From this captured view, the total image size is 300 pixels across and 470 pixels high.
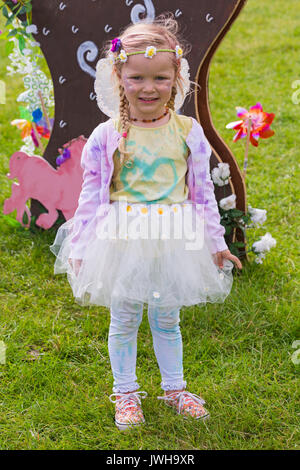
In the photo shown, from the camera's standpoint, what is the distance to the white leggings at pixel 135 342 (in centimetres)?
239

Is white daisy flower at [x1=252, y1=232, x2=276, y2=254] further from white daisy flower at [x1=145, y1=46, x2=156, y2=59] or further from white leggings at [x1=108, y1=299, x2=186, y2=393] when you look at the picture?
white daisy flower at [x1=145, y1=46, x2=156, y2=59]

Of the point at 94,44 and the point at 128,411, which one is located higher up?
the point at 94,44

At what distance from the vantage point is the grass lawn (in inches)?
97.0

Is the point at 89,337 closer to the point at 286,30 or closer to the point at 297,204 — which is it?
the point at 297,204

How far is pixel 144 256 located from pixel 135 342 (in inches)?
16.5

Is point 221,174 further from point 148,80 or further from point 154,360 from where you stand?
point 148,80

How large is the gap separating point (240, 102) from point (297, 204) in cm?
198

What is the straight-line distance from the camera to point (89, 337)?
123 inches

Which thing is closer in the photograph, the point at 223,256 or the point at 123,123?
the point at 123,123

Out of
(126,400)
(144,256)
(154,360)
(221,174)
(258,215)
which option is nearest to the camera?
(144,256)

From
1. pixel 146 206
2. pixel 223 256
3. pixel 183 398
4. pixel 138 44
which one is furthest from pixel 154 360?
pixel 138 44

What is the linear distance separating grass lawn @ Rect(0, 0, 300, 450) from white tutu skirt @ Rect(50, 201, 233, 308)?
21.6 inches

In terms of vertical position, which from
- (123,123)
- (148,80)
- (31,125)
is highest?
(148,80)

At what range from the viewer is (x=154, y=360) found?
294 centimetres
